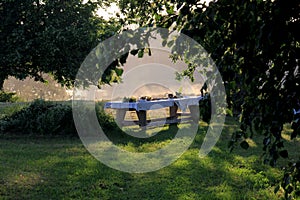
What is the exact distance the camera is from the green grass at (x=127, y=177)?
17.8ft

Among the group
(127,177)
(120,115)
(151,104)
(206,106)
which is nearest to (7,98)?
(120,115)

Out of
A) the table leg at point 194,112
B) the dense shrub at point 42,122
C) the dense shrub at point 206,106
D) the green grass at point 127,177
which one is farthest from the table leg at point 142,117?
the dense shrub at point 206,106

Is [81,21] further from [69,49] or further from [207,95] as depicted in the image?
[207,95]

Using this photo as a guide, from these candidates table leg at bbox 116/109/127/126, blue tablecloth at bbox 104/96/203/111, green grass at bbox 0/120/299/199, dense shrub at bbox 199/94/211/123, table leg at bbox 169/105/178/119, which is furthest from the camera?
table leg at bbox 169/105/178/119

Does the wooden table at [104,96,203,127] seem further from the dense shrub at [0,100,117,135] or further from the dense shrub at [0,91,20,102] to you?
the dense shrub at [0,91,20,102]

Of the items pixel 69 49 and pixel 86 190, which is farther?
pixel 69 49

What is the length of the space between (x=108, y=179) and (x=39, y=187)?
3.76 ft

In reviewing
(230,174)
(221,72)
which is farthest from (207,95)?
(230,174)

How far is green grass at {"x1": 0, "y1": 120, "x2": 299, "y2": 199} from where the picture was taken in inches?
214

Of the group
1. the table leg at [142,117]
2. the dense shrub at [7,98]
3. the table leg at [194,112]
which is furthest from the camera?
the dense shrub at [7,98]

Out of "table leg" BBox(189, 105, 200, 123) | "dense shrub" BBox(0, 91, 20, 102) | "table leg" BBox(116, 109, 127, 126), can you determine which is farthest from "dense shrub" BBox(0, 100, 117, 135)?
"dense shrub" BBox(0, 91, 20, 102)

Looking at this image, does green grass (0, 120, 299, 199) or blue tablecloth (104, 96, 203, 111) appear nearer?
green grass (0, 120, 299, 199)

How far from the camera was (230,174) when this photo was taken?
6.54 meters

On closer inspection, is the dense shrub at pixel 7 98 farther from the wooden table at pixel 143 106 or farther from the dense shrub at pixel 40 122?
the wooden table at pixel 143 106
